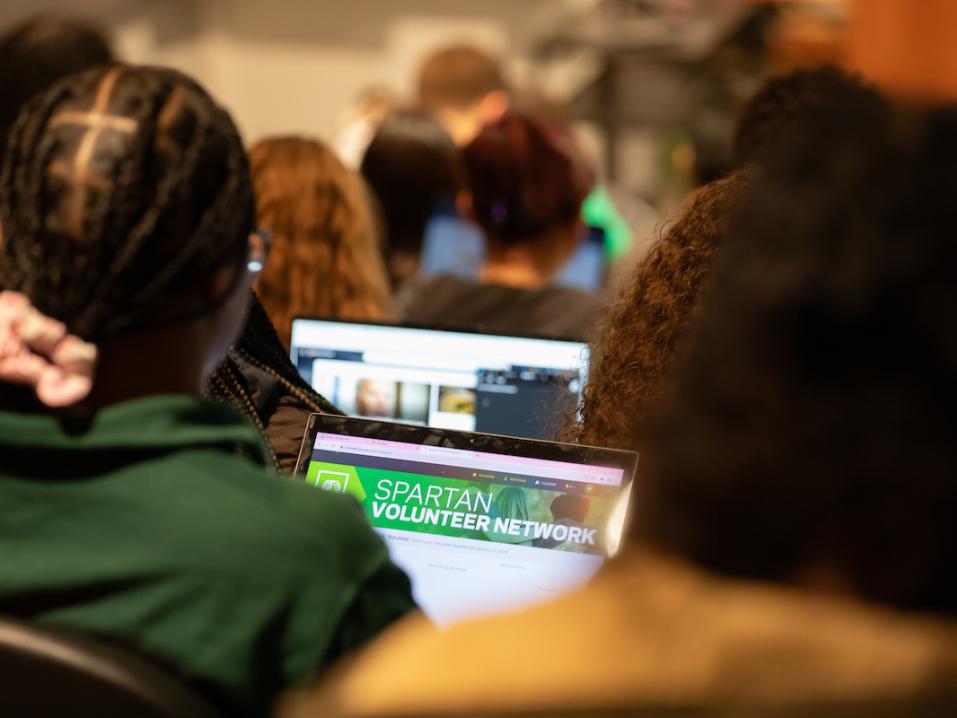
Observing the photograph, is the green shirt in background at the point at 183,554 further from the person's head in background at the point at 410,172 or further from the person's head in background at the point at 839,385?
the person's head in background at the point at 410,172

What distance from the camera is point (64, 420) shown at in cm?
100

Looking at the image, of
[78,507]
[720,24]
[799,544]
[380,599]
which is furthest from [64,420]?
[720,24]

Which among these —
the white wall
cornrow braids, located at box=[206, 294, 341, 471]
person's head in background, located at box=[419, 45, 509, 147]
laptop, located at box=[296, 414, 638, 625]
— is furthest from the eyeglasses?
the white wall

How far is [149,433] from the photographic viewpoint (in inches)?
39.0

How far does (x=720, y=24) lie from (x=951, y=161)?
5.36 meters

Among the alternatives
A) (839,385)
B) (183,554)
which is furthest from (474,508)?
(839,385)

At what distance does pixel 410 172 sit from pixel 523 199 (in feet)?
1.61

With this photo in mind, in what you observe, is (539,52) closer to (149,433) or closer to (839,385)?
(149,433)

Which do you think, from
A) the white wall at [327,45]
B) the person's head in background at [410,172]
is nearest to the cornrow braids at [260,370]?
the person's head in background at [410,172]

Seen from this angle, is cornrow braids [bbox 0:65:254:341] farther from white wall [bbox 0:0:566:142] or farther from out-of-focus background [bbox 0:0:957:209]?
white wall [bbox 0:0:566:142]

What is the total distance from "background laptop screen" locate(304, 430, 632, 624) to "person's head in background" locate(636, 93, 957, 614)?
1.95ft

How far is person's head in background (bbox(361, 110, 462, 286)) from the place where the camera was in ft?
11.1

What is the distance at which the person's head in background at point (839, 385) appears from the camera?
63 centimetres

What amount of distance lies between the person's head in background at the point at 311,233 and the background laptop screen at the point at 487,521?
3.55ft
